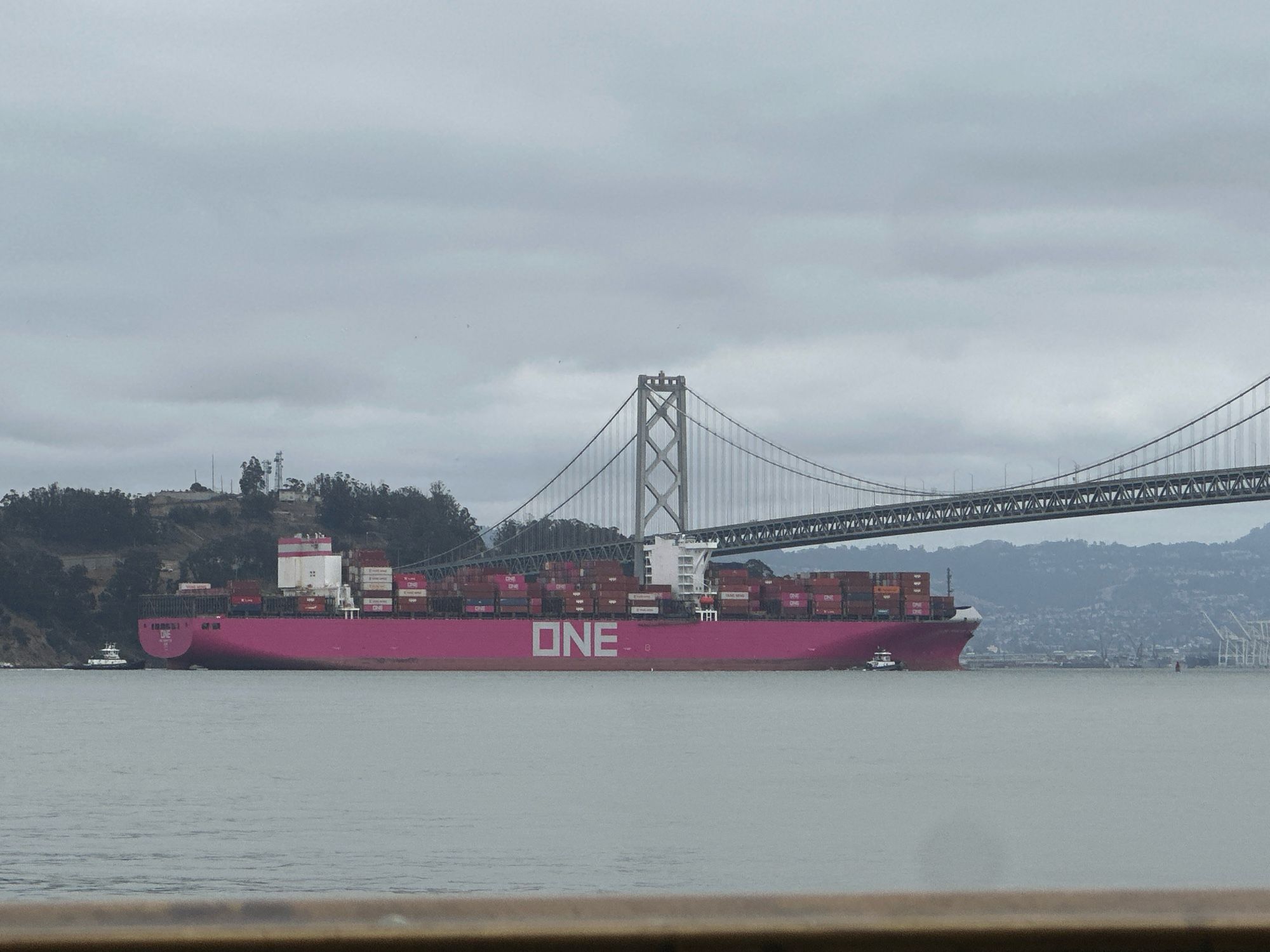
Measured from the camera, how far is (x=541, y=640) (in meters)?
69.9

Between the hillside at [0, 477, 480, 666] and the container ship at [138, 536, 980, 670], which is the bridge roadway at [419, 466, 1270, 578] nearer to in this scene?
the container ship at [138, 536, 980, 670]

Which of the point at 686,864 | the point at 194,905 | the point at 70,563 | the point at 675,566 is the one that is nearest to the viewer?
the point at 194,905

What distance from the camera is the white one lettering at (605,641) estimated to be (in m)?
70.1

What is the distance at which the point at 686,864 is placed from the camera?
1524 centimetres

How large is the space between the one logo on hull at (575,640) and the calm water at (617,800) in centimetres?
2341

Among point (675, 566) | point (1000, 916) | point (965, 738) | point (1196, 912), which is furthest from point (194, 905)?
point (675, 566)

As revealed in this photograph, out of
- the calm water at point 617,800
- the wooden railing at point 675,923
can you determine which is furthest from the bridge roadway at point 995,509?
the wooden railing at point 675,923

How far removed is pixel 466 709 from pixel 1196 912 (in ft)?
140

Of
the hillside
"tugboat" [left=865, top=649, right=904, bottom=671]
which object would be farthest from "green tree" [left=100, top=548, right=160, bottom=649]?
"tugboat" [left=865, top=649, right=904, bottom=671]

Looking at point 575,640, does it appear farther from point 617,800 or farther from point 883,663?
point 617,800

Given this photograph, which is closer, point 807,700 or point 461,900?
point 461,900

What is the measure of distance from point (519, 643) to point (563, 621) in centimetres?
195

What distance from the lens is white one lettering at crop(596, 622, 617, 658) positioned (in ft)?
230

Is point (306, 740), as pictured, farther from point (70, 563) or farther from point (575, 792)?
point (70, 563)
